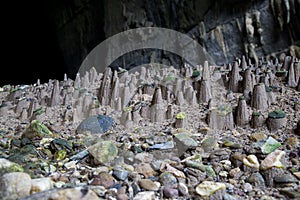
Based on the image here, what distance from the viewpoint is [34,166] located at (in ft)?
5.00

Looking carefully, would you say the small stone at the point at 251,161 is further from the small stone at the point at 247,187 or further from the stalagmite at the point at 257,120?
the stalagmite at the point at 257,120

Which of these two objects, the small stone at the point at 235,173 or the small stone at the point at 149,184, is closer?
the small stone at the point at 149,184

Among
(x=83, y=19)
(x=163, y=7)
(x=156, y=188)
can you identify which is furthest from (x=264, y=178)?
(x=83, y=19)

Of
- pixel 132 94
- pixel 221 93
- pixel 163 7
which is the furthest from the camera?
pixel 163 7

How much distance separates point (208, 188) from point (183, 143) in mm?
435

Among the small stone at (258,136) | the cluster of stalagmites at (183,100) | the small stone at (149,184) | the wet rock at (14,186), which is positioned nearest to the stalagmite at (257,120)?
the cluster of stalagmites at (183,100)

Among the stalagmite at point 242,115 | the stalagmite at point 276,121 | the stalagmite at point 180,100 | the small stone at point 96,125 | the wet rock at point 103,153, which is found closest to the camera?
the wet rock at point 103,153

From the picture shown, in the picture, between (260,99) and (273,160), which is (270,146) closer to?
(273,160)

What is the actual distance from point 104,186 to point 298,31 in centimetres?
511

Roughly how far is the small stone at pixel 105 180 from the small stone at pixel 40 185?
0.20 meters

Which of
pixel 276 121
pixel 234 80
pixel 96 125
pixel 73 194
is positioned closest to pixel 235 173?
pixel 276 121

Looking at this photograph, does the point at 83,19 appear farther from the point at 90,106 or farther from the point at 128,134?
the point at 128,134

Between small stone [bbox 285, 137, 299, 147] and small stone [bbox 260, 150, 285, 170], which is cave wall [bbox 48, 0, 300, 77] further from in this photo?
small stone [bbox 260, 150, 285, 170]

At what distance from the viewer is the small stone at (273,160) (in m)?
1.47
